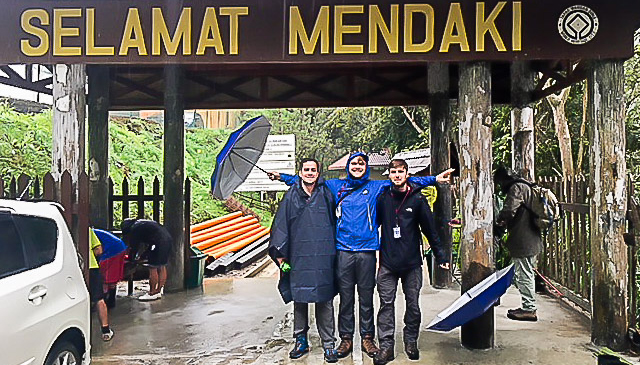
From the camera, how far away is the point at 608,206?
18.9 ft

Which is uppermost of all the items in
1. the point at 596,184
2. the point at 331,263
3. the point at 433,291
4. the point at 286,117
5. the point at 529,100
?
the point at 286,117

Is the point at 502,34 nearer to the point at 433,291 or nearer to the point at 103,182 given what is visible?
the point at 433,291

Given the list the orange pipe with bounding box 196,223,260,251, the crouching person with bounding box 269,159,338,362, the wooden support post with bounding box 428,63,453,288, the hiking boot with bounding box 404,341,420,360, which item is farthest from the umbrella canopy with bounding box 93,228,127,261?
the orange pipe with bounding box 196,223,260,251

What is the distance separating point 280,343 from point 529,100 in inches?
203

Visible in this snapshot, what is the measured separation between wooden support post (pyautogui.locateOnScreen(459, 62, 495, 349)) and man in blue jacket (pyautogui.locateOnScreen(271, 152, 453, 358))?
485 millimetres

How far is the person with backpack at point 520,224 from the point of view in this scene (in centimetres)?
669

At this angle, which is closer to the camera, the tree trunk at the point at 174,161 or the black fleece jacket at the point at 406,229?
the black fleece jacket at the point at 406,229

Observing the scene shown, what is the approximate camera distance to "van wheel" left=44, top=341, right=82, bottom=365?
13.1ft

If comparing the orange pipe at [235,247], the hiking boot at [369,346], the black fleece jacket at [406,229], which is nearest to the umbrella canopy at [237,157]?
the black fleece jacket at [406,229]

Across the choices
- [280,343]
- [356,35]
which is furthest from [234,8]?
[280,343]

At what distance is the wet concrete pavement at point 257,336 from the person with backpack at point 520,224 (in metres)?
0.62

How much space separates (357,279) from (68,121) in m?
3.14

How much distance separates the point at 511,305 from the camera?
26.1ft

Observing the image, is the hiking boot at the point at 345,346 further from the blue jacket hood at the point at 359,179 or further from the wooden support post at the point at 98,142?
the wooden support post at the point at 98,142
